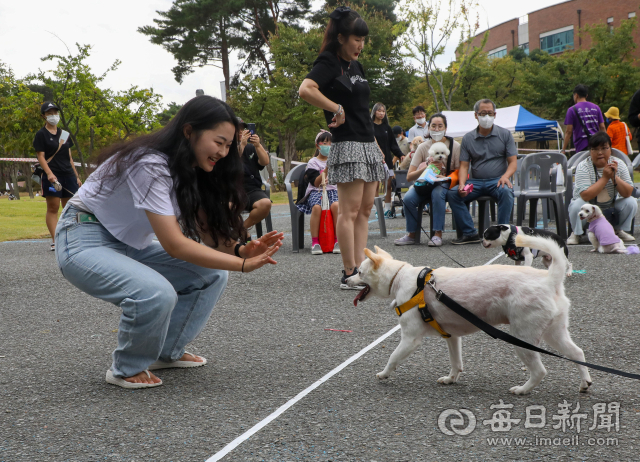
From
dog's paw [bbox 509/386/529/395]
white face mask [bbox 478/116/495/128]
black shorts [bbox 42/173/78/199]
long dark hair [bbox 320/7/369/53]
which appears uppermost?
long dark hair [bbox 320/7/369/53]

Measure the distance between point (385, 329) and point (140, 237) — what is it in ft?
5.60

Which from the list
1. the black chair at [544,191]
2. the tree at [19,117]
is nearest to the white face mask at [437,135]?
the black chair at [544,191]

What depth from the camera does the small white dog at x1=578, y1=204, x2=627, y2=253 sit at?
644cm

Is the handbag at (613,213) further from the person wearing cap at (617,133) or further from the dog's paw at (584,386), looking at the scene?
the dog's paw at (584,386)

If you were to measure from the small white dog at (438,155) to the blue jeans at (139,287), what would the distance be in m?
5.27

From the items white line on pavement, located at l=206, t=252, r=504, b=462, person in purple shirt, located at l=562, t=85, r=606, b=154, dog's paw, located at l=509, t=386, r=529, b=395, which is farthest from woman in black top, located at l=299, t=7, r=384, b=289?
person in purple shirt, located at l=562, t=85, r=606, b=154

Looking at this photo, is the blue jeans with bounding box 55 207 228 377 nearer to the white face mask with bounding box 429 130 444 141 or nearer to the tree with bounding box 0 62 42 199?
the white face mask with bounding box 429 130 444 141

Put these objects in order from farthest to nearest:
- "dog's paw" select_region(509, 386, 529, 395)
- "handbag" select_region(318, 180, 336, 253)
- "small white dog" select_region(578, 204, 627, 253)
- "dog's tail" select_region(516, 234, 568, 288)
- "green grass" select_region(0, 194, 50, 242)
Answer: "green grass" select_region(0, 194, 50, 242) → "handbag" select_region(318, 180, 336, 253) → "small white dog" select_region(578, 204, 627, 253) → "dog's paw" select_region(509, 386, 529, 395) → "dog's tail" select_region(516, 234, 568, 288)

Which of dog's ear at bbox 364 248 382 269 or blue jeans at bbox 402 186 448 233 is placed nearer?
dog's ear at bbox 364 248 382 269

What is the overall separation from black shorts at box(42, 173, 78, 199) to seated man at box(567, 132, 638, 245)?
683 cm

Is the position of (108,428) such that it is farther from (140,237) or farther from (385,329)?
(385,329)

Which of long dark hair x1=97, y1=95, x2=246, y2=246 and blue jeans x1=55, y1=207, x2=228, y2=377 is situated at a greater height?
long dark hair x1=97, y1=95, x2=246, y2=246

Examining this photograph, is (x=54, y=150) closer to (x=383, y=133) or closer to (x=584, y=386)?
(x=383, y=133)

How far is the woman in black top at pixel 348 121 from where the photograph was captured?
4.64 meters
